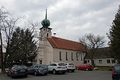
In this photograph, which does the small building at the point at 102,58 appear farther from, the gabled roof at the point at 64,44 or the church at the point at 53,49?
the church at the point at 53,49

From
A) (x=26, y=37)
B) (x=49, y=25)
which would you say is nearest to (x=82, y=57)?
(x=49, y=25)

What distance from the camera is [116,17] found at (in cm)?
4447

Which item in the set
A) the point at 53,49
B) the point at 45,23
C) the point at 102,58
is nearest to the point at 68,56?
the point at 53,49

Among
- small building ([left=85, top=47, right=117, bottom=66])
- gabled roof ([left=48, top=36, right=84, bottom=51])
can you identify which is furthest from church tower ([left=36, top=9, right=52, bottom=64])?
small building ([left=85, top=47, right=117, bottom=66])

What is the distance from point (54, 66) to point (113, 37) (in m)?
13.1

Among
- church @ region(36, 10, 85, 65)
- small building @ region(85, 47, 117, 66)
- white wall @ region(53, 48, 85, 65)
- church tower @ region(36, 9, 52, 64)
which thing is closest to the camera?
→ white wall @ region(53, 48, 85, 65)

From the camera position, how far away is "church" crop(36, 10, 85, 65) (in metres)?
67.2

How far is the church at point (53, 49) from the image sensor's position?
221ft

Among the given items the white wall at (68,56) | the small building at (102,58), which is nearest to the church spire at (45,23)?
the white wall at (68,56)

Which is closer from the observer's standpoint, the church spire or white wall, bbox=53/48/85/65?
white wall, bbox=53/48/85/65

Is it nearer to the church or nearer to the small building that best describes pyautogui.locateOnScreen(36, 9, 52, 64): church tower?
the church

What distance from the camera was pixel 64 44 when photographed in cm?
7388

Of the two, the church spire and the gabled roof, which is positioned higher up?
the church spire

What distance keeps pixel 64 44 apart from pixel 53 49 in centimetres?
802
